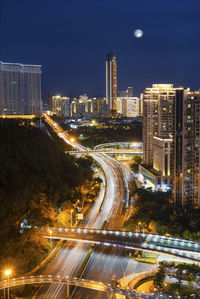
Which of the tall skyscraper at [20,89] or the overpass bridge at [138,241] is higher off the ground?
the tall skyscraper at [20,89]

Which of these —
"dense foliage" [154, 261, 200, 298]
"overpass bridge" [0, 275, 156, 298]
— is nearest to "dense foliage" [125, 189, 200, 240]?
"dense foliage" [154, 261, 200, 298]

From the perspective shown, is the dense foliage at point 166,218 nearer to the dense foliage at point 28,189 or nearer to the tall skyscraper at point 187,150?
the tall skyscraper at point 187,150

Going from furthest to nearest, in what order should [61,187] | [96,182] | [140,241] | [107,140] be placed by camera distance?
[107,140] → [96,182] → [61,187] → [140,241]

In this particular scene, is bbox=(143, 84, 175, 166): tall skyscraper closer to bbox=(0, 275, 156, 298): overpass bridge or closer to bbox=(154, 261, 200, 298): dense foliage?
bbox=(154, 261, 200, 298): dense foliage

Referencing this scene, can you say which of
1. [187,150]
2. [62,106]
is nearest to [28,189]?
[187,150]

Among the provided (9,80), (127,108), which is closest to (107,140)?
(9,80)

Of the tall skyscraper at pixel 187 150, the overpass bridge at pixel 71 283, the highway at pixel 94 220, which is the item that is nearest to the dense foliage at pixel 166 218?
the tall skyscraper at pixel 187 150

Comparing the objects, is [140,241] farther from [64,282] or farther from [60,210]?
[60,210]
